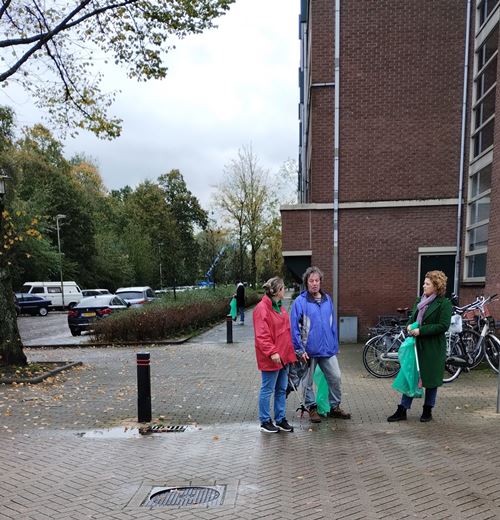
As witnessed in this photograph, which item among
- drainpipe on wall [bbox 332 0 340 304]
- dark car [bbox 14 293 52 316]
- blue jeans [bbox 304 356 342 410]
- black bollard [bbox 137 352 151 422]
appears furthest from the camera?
dark car [bbox 14 293 52 316]

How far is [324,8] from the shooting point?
1194 cm

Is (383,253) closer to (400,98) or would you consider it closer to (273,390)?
(400,98)

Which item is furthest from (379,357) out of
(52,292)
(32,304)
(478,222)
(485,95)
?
(52,292)

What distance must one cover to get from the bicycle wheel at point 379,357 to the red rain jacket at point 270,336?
3426mm

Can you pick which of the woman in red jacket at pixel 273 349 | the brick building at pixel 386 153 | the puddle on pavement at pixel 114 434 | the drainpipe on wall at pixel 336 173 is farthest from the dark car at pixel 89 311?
the woman in red jacket at pixel 273 349

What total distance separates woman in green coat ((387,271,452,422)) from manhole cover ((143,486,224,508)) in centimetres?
267

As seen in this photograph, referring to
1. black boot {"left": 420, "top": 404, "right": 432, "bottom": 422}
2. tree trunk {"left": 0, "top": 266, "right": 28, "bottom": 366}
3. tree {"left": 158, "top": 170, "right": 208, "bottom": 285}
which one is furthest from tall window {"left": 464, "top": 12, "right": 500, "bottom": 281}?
tree {"left": 158, "top": 170, "right": 208, "bottom": 285}

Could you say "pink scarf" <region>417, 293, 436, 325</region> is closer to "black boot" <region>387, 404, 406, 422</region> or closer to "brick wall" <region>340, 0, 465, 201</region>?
"black boot" <region>387, 404, 406, 422</region>

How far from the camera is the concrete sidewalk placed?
137 inches

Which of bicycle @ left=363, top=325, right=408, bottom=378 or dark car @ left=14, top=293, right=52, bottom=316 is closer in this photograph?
bicycle @ left=363, top=325, right=408, bottom=378

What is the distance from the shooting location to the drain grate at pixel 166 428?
535 cm

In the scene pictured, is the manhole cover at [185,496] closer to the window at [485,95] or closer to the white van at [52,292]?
the window at [485,95]

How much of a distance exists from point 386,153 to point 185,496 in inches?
395

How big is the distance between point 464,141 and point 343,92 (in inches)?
124
